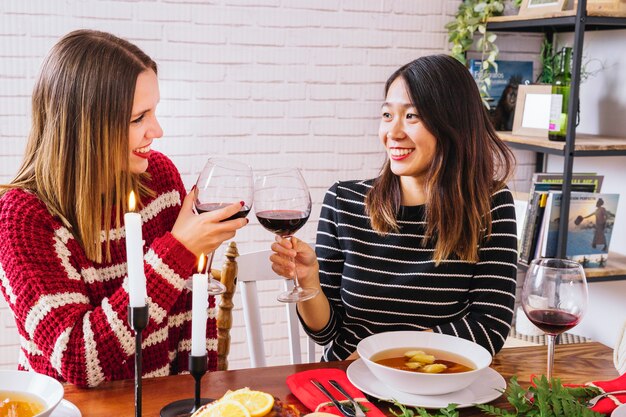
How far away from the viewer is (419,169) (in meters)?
1.88

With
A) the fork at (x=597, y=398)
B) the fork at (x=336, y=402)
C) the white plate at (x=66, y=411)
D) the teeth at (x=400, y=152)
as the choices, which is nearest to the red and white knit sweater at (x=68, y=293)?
the white plate at (x=66, y=411)

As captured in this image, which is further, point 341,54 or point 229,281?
A: point 341,54

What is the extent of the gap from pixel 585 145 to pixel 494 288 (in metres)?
1.13

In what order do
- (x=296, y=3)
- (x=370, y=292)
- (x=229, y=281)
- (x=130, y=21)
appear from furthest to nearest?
(x=296, y=3), (x=130, y=21), (x=370, y=292), (x=229, y=281)

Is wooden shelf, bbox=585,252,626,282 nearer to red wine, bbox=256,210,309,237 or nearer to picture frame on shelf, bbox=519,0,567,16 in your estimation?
picture frame on shelf, bbox=519,0,567,16

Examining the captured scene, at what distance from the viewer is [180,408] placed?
1.23 m

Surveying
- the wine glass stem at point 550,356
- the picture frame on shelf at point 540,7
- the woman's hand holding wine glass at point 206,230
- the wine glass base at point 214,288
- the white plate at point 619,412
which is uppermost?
the picture frame on shelf at point 540,7

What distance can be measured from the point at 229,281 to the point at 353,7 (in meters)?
1.70

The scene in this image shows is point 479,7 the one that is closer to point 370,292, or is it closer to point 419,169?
point 419,169

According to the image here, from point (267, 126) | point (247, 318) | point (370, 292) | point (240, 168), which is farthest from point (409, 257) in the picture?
point (267, 126)

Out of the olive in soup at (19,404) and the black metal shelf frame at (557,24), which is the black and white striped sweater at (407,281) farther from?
the black metal shelf frame at (557,24)

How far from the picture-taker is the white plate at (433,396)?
1229 mm

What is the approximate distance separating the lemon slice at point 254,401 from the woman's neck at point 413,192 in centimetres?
93

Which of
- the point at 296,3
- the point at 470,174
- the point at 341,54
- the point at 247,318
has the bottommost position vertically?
the point at 247,318
